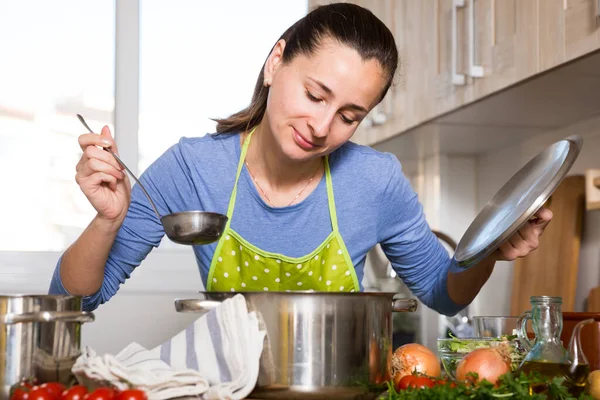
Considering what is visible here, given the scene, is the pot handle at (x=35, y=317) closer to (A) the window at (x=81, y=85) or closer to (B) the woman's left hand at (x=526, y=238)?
(B) the woman's left hand at (x=526, y=238)

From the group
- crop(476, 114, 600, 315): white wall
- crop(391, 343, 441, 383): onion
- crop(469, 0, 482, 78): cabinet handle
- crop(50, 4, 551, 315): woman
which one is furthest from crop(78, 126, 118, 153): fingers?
crop(476, 114, 600, 315): white wall

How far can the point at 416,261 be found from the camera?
1.54m

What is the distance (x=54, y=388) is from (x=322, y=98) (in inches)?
25.8

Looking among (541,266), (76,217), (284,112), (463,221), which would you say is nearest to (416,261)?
(284,112)

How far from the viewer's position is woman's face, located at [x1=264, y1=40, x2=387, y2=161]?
1.26 m

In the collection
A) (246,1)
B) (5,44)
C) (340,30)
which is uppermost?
(246,1)

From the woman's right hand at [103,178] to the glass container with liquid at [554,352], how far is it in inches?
25.9

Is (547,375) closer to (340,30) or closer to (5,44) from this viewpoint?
(340,30)

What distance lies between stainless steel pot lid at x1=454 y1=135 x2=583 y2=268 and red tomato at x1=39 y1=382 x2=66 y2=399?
22.9 inches

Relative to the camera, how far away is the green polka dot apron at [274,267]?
1.44 m

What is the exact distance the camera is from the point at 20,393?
2.69 feet

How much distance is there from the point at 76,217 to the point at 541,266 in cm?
171

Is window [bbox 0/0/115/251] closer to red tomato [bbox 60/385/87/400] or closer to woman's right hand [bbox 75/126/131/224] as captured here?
woman's right hand [bbox 75/126/131/224]

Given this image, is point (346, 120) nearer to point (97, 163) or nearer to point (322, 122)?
point (322, 122)
